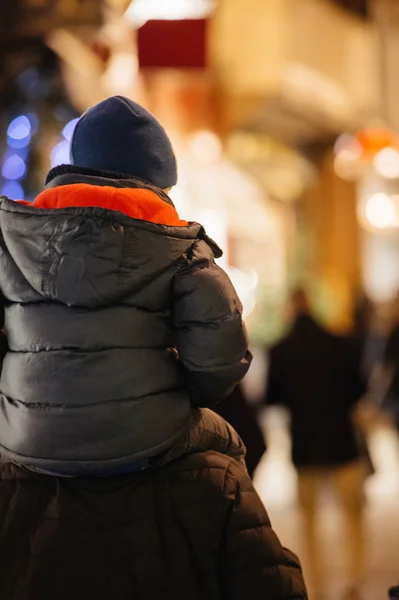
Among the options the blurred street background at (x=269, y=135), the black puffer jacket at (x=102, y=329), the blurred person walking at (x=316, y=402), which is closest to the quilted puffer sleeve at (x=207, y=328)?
the black puffer jacket at (x=102, y=329)

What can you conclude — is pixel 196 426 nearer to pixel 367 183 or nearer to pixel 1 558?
pixel 1 558

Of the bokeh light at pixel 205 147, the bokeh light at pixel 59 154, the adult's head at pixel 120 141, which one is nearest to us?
the adult's head at pixel 120 141

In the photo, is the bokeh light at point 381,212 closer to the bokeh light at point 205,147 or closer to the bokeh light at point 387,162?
the bokeh light at point 387,162

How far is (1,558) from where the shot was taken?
85.7 inches

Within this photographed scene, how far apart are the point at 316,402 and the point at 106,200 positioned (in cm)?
472

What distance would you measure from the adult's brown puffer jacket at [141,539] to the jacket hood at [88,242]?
1.50ft

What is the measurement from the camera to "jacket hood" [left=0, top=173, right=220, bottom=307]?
6.98ft

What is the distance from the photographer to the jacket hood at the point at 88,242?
2.13 meters

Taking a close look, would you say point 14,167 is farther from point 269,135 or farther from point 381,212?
point 381,212

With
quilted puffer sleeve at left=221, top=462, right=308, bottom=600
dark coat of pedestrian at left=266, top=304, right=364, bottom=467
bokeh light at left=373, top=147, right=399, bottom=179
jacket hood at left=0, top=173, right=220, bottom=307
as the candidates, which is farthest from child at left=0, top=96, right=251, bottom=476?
bokeh light at left=373, top=147, right=399, bottom=179

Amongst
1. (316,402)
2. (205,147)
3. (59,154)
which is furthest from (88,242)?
(205,147)

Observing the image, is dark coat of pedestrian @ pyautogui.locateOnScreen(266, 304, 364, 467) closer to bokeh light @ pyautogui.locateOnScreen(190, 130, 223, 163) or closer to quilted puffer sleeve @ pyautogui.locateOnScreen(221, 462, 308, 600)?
quilted puffer sleeve @ pyautogui.locateOnScreen(221, 462, 308, 600)

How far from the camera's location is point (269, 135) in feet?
49.4

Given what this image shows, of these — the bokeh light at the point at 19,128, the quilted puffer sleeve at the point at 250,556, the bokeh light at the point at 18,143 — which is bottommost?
the quilted puffer sleeve at the point at 250,556
